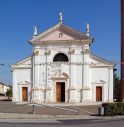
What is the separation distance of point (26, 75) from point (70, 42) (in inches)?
284

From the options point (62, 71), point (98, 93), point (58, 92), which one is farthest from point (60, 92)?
point (98, 93)

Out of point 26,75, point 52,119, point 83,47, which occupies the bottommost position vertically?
point 52,119

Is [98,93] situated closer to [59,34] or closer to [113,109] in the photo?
[59,34]

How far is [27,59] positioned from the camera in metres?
49.9

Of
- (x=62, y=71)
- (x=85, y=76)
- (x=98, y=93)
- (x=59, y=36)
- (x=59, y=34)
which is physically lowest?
(x=98, y=93)

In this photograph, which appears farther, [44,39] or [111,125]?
[44,39]

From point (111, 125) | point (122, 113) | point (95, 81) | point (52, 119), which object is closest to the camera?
point (111, 125)

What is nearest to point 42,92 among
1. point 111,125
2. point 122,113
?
point 122,113

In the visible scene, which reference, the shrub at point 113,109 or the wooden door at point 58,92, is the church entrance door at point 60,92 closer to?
the wooden door at point 58,92

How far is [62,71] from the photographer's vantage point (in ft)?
159

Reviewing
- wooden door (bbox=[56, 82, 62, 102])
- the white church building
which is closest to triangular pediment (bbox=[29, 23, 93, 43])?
the white church building

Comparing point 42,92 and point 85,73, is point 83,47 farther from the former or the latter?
point 42,92

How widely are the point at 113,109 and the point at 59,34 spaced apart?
22106 mm

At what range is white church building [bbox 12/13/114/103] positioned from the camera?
47688 mm
